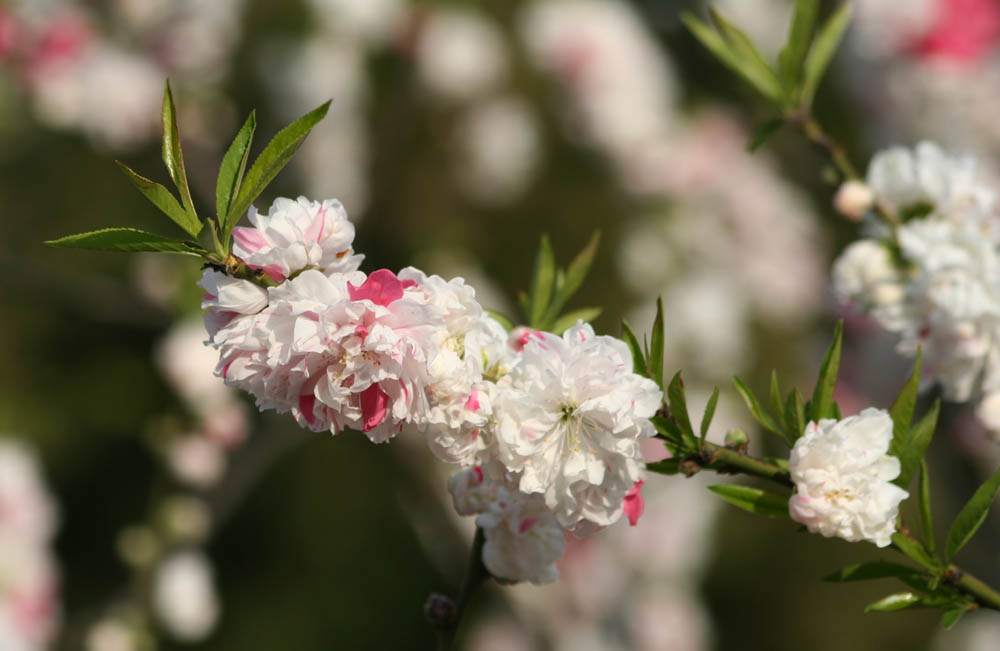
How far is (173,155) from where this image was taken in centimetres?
50

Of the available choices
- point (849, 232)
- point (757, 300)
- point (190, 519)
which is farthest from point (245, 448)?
point (849, 232)

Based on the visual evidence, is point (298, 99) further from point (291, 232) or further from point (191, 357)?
point (291, 232)

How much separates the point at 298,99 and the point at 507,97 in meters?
0.87

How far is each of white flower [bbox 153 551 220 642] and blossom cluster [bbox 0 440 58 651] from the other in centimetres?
22

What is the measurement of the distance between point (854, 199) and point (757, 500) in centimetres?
32

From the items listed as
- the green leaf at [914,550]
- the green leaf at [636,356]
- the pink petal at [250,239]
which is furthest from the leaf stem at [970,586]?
the pink petal at [250,239]

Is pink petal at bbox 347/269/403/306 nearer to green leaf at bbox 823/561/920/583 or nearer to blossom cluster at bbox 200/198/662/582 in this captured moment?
blossom cluster at bbox 200/198/662/582

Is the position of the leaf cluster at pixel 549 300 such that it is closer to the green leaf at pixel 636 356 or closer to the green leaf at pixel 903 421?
the green leaf at pixel 636 356

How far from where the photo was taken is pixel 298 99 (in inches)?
103

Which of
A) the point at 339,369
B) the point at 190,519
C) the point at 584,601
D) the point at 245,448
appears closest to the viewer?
the point at 339,369

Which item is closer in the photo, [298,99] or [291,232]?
[291,232]

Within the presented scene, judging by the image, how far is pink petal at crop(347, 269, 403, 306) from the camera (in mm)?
488

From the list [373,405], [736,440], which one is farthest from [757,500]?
[373,405]

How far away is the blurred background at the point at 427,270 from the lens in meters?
1.88
